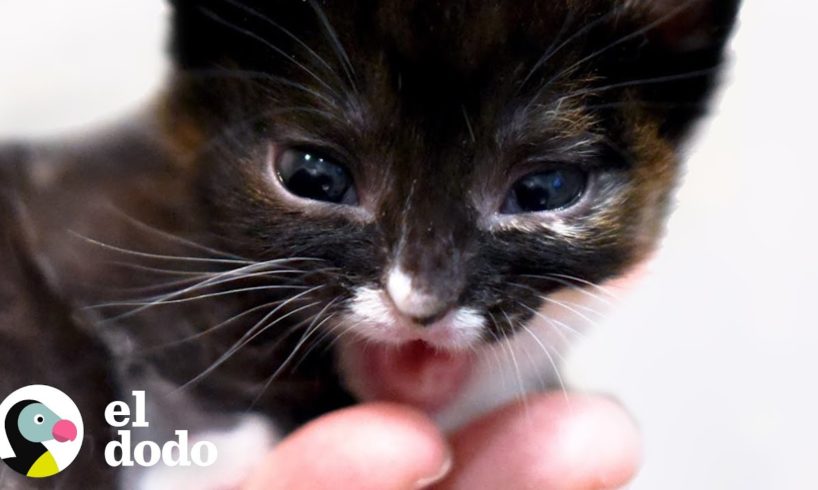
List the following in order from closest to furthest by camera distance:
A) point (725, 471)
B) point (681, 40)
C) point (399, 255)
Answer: point (399, 255), point (681, 40), point (725, 471)

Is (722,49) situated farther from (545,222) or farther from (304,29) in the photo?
(304,29)

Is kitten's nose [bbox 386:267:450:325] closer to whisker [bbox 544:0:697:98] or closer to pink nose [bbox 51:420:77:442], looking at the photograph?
whisker [bbox 544:0:697:98]

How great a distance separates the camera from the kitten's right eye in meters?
0.68

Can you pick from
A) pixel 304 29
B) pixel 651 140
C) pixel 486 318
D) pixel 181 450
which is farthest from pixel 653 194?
pixel 181 450

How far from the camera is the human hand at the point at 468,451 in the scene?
2.16 feet

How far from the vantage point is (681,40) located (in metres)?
0.74

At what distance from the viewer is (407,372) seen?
0.78 meters

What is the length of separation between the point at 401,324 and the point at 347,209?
101 mm

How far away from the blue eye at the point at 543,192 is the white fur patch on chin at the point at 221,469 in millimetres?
315

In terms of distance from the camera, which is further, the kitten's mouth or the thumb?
the kitten's mouth

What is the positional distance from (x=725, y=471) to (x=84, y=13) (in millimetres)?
825

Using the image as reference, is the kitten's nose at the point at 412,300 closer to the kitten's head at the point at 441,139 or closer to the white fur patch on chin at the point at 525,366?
the kitten's head at the point at 441,139

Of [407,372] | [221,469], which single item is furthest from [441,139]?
[221,469]

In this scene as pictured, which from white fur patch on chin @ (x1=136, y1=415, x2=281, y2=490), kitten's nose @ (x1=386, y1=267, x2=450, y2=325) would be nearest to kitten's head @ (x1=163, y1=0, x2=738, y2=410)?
kitten's nose @ (x1=386, y1=267, x2=450, y2=325)
